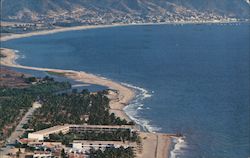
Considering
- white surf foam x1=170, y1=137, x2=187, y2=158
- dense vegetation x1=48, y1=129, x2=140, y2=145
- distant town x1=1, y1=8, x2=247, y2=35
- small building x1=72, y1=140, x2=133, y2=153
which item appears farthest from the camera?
distant town x1=1, y1=8, x2=247, y2=35

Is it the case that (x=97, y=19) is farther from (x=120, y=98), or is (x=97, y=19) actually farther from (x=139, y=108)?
(x=139, y=108)

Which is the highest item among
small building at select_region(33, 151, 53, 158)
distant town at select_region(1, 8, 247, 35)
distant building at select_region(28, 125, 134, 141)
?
distant town at select_region(1, 8, 247, 35)

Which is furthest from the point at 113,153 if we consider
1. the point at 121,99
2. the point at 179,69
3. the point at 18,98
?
the point at 179,69

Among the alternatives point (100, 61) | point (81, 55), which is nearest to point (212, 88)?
point (100, 61)

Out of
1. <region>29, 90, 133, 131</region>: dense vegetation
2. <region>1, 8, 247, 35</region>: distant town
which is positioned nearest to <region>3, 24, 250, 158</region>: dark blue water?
<region>29, 90, 133, 131</region>: dense vegetation

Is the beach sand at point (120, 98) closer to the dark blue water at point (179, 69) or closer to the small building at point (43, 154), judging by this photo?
the dark blue water at point (179, 69)

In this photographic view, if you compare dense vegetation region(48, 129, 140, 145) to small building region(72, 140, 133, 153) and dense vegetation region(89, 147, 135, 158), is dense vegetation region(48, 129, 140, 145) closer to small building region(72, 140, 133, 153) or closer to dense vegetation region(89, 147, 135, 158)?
small building region(72, 140, 133, 153)

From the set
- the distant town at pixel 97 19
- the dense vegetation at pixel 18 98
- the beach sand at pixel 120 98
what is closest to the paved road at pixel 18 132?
the dense vegetation at pixel 18 98

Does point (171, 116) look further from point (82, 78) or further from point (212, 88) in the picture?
point (82, 78)
